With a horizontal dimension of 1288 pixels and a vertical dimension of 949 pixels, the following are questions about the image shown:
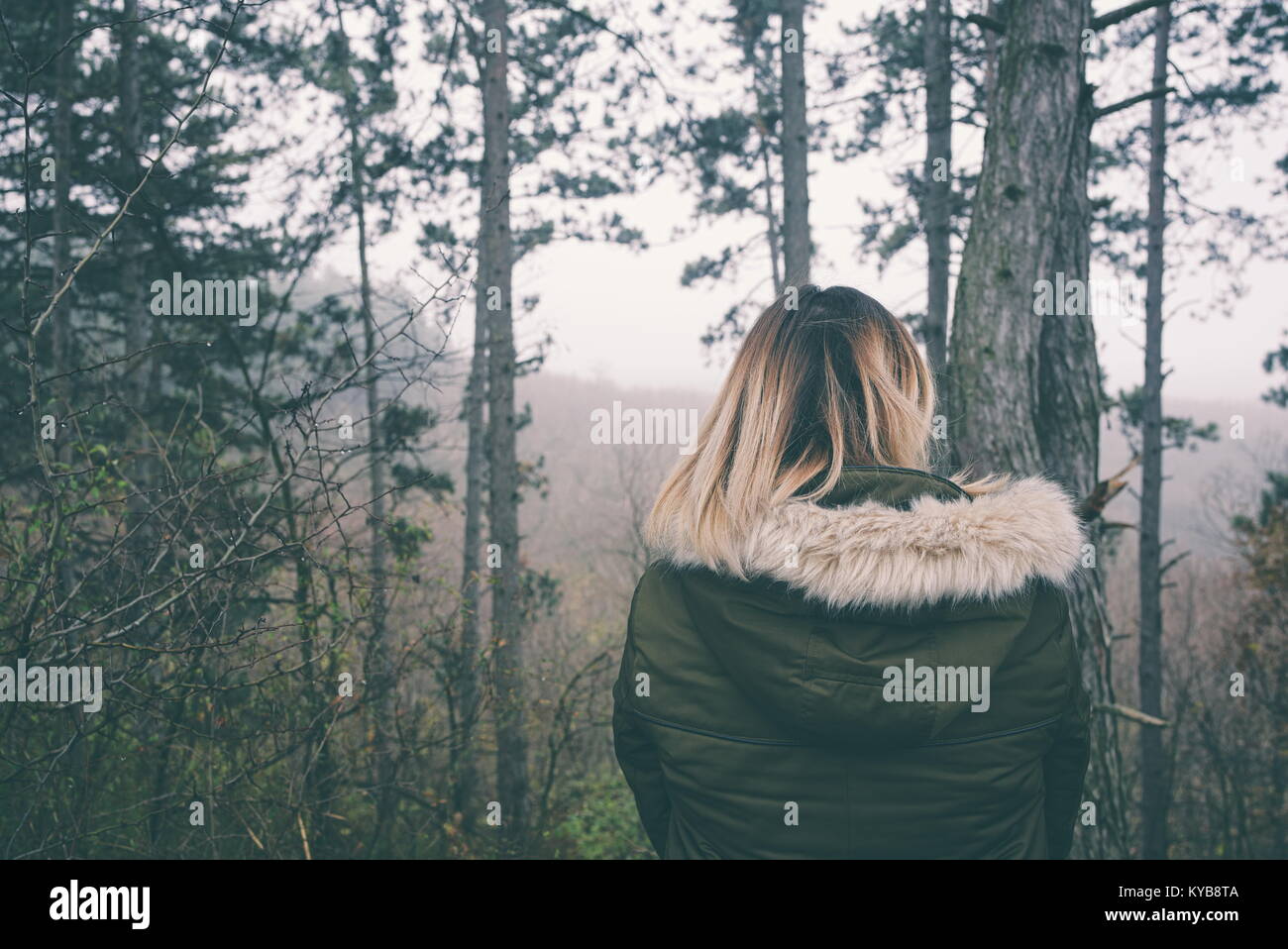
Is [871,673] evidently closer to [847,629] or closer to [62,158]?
[847,629]

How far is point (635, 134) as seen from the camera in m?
11.5

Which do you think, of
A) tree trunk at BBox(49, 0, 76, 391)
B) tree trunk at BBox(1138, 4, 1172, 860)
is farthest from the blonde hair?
tree trunk at BBox(1138, 4, 1172, 860)

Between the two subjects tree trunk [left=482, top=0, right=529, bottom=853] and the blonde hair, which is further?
tree trunk [left=482, top=0, right=529, bottom=853]

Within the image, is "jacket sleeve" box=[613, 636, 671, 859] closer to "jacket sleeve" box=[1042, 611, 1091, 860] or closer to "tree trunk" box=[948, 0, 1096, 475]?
"jacket sleeve" box=[1042, 611, 1091, 860]

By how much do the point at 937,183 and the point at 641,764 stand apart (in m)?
10.7

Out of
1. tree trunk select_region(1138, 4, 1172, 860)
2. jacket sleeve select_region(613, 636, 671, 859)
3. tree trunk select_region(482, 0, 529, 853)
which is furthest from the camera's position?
tree trunk select_region(1138, 4, 1172, 860)

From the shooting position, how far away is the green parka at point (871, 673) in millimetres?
1494

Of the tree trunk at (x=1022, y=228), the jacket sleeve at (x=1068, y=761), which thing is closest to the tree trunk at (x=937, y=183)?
the tree trunk at (x=1022, y=228)

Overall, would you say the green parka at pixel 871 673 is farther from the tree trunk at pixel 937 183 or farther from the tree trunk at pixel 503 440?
the tree trunk at pixel 937 183

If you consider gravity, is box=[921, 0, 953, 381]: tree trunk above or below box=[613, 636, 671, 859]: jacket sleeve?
above

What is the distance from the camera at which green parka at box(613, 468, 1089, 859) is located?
1494mm

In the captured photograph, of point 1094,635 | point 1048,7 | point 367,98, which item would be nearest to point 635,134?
point 367,98

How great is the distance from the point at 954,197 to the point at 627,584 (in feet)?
36.3
